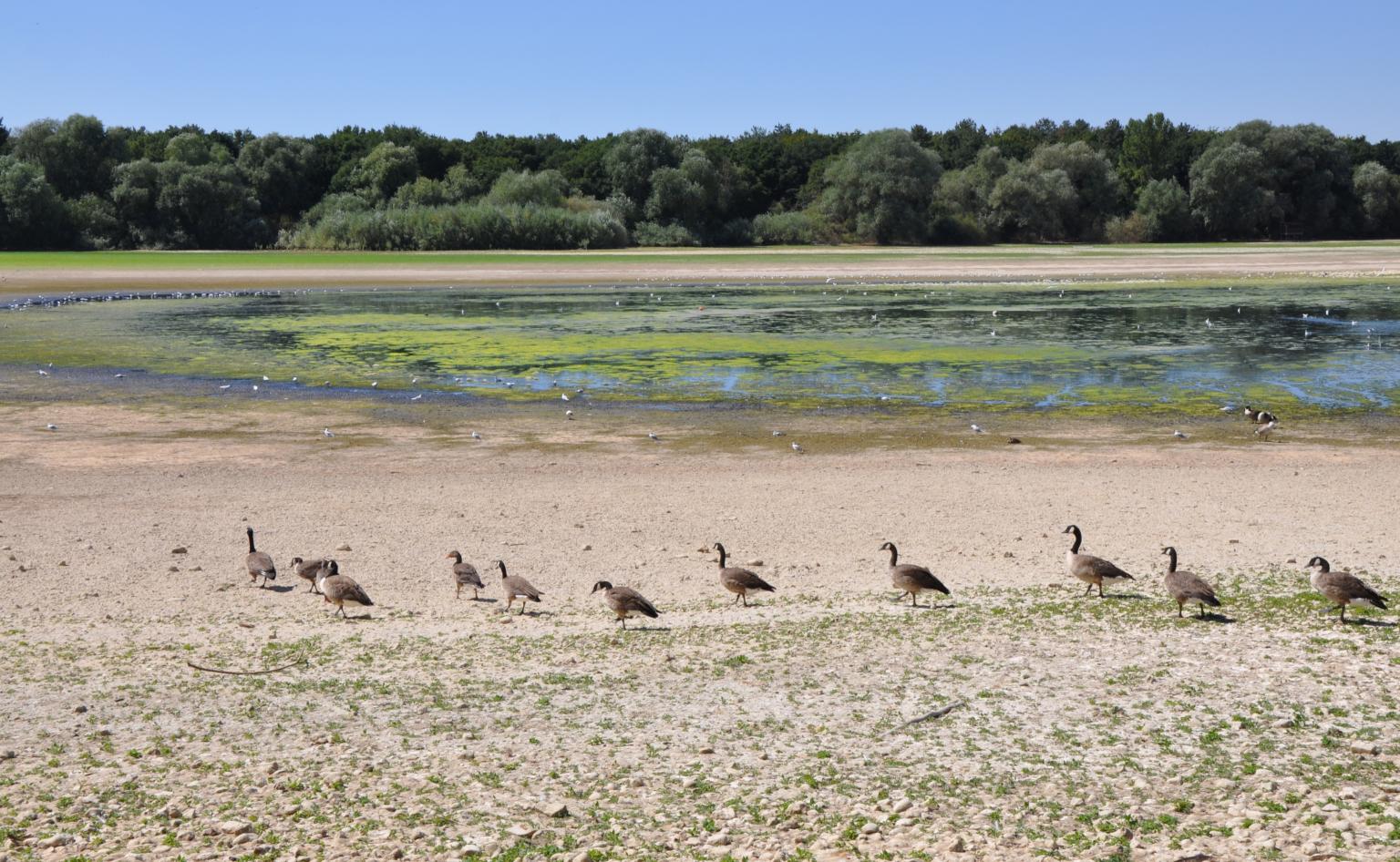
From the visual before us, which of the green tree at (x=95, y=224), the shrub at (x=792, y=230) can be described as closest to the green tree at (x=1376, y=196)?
the shrub at (x=792, y=230)

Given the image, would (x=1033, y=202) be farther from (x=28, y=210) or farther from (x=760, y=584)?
(x=760, y=584)

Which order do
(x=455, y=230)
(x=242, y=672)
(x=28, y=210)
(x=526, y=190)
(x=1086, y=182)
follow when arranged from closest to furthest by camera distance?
(x=242, y=672) → (x=28, y=210) → (x=455, y=230) → (x=526, y=190) → (x=1086, y=182)

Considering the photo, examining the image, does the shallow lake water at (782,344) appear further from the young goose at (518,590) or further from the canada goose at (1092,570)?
the young goose at (518,590)

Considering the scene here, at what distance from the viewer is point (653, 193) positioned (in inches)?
4461

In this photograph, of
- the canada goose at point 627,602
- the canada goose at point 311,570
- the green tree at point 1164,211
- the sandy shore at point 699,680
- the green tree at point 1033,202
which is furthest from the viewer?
the green tree at point 1164,211

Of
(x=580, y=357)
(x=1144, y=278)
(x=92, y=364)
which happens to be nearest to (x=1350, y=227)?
(x=1144, y=278)

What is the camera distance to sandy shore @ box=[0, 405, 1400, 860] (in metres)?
7.54

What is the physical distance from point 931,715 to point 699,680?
187cm

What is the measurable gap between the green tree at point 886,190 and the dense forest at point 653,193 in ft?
0.57

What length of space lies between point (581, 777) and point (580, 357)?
29.2 metres

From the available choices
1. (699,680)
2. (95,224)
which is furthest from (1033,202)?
(699,680)

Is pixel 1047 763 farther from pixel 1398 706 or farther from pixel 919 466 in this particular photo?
pixel 919 466

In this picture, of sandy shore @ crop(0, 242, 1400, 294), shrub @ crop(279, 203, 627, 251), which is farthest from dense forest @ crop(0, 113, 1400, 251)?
sandy shore @ crop(0, 242, 1400, 294)

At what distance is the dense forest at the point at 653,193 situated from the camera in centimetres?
10338
